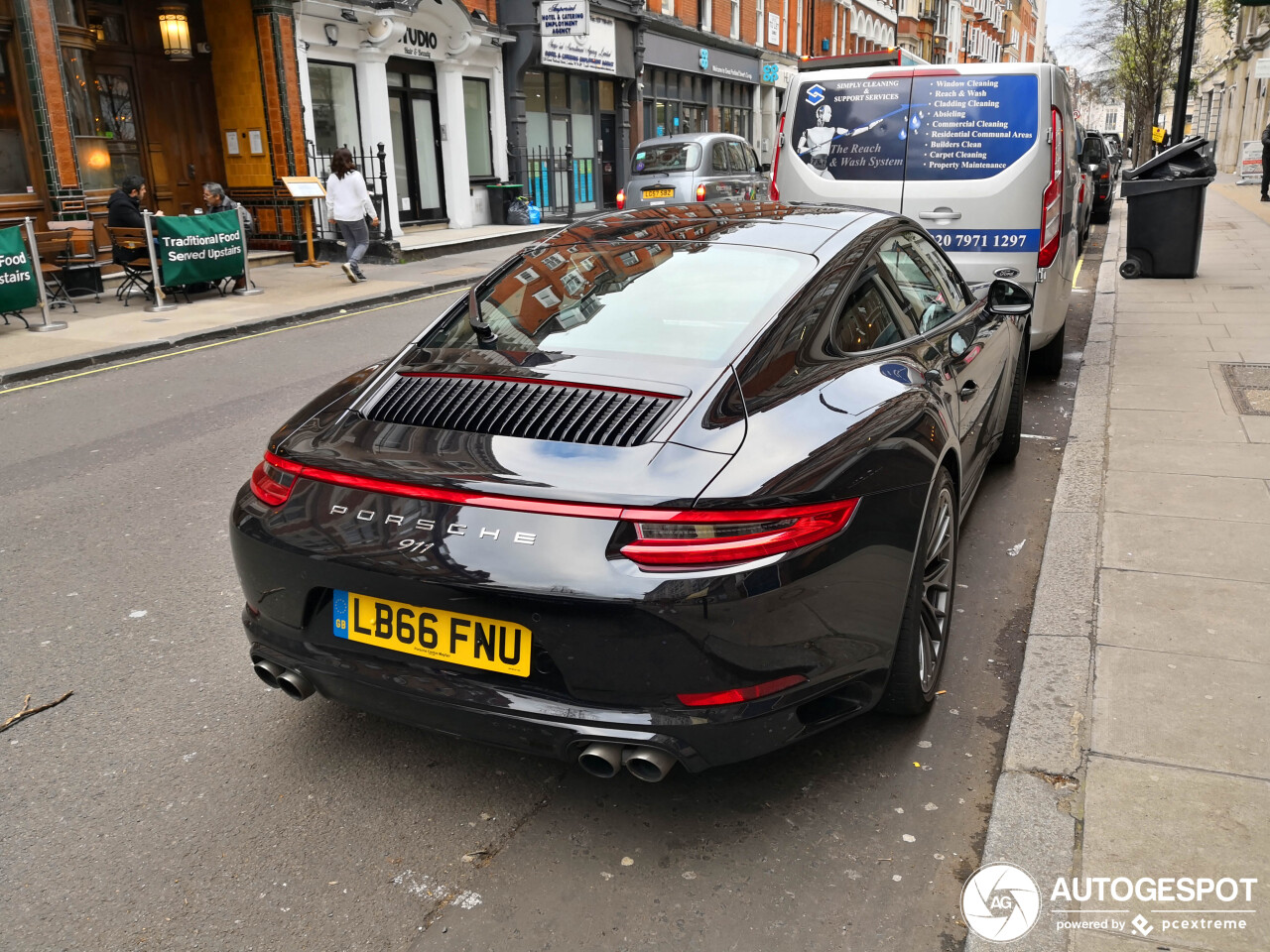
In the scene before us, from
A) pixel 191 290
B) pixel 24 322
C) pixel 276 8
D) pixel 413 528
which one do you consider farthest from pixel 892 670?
pixel 276 8

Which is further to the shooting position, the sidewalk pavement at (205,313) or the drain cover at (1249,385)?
the sidewalk pavement at (205,313)

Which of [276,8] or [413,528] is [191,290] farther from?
[413,528]

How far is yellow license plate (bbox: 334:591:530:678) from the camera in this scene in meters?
2.53

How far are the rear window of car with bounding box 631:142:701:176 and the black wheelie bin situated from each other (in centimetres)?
772

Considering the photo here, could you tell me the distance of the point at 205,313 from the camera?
40.9 ft

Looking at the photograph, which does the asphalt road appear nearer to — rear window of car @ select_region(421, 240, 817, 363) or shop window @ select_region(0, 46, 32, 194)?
rear window of car @ select_region(421, 240, 817, 363)

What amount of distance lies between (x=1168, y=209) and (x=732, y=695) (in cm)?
1241

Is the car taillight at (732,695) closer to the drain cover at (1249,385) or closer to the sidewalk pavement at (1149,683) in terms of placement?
the sidewalk pavement at (1149,683)

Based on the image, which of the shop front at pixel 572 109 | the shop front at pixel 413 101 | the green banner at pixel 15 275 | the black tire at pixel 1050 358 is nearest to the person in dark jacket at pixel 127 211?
the green banner at pixel 15 275

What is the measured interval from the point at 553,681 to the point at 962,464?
6.87ft

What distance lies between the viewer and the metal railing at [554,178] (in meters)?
23.9

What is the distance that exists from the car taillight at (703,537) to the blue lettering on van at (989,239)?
→ 5205mm

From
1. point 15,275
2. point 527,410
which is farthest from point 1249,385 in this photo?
point 15,275

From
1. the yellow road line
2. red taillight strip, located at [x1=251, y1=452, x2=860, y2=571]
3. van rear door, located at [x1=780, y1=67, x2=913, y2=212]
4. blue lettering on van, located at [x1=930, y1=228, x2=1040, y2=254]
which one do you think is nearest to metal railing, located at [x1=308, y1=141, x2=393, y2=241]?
the yellow road line
